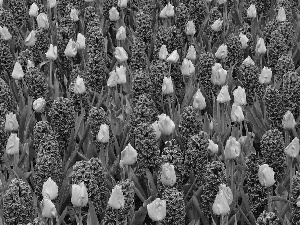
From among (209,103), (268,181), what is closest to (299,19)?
(209,103)

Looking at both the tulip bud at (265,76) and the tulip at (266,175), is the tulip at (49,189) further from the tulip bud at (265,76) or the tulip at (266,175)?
the tulip bud at (265,76)

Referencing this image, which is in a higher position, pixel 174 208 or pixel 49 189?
pixel 49 189

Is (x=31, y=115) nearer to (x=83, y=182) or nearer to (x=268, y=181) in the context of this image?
(x=83, y=182)

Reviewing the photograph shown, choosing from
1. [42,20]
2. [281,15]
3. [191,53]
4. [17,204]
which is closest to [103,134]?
[17,204]

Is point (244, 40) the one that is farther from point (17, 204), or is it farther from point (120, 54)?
point (17, 204)

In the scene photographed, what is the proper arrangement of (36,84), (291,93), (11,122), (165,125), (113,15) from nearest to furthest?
1. (165,125)
2. (11,122)
3. (291,93)
4. (36,84)
5. (113,15)

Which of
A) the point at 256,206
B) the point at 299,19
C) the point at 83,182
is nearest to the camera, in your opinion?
the point at 83,182
